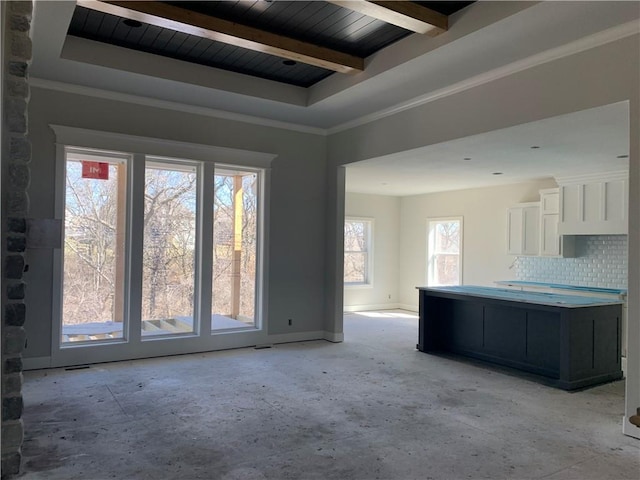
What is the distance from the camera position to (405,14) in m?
3.59

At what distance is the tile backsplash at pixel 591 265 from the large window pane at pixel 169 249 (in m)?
5.46

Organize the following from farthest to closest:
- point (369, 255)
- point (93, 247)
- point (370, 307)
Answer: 1. point (369, 255)
2. point (370, 307)
3. point (93, 247)

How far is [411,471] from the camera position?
9.30 ft

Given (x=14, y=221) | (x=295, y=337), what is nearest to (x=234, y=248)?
(x=295, y=337)

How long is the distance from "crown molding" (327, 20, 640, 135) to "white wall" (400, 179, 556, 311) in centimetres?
346

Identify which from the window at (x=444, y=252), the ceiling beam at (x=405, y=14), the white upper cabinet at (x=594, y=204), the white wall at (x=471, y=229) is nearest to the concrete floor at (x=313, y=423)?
the white upper cabinet at (x=594, y=204)

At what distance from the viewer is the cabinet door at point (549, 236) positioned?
7.13 meters

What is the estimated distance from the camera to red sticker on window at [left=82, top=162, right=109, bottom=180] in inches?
207

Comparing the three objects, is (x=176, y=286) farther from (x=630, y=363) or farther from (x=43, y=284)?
(x=630, y=363)

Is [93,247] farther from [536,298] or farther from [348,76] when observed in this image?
[536,298]

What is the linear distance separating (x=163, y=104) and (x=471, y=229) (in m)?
5.87

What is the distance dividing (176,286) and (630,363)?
4.55 metres

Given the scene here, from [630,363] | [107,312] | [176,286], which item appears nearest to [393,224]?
[176,286]

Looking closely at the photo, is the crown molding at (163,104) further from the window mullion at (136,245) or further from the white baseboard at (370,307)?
the white baseboard at (370,307)
